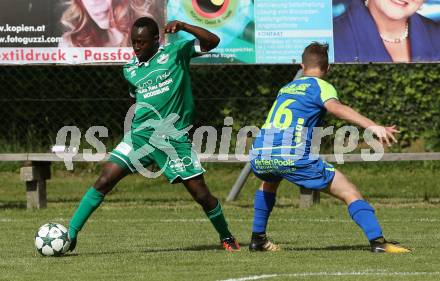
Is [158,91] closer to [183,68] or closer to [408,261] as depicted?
[183,68]

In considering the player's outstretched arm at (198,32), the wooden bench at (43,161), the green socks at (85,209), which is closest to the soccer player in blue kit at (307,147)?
the player's outstretched arm at (198,32)

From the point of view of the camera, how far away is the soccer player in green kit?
8.83 meters

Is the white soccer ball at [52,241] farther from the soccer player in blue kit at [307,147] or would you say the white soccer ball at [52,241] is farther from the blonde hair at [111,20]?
the blonde hair at [111,20]

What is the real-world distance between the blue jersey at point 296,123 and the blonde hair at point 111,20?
535cm

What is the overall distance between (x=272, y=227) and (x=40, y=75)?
17.9 feet

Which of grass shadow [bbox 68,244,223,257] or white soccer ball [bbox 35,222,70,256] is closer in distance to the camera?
white soccer ball [bbox 35,222,70,256]

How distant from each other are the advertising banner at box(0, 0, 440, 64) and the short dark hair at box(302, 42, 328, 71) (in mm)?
4882

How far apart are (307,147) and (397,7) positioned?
5680 millimetres

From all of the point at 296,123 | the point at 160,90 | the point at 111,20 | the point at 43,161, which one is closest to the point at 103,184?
the point at 160,90

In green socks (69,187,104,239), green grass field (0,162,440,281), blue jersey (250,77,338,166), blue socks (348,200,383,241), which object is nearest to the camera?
green grass field (0,162,440,281)

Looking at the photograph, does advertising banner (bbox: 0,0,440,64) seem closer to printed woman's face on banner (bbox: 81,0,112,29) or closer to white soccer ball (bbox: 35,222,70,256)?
printed woman's face on banner (bbox: 81,0,112,29)

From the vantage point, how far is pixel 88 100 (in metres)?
14.6

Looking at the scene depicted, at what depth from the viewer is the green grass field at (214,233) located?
7.54 metres

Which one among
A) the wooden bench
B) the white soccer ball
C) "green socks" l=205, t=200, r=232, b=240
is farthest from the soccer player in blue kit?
the wooden bench
